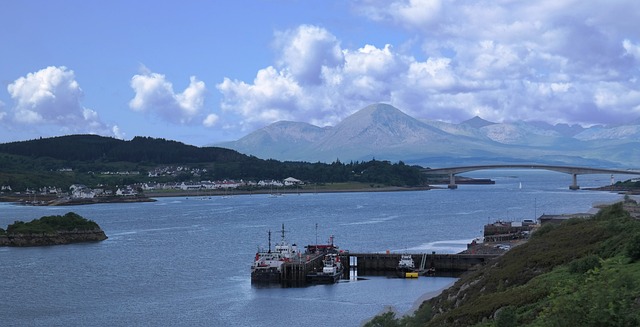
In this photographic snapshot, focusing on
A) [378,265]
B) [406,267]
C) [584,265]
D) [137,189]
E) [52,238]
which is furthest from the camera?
[137,189]

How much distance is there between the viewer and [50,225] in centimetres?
7381

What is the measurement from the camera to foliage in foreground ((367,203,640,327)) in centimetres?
1529

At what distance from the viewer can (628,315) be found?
15.4 meters

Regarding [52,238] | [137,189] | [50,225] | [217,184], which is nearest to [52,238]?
[52,238]

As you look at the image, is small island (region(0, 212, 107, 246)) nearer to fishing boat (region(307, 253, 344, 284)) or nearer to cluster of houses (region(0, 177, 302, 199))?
fishing boat (region(307, 253, 344, 284))

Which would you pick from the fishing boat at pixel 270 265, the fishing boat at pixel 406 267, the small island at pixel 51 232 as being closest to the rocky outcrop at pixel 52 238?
the small island at pixel 51 232

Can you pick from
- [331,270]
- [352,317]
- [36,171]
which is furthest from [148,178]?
[352,317]

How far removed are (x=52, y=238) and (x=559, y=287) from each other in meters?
57.9

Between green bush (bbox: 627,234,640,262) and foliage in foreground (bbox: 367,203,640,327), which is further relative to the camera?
green bush (bbox: 627,234,640,262)

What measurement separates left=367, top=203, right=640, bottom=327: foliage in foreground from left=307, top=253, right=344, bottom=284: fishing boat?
12.8 meters

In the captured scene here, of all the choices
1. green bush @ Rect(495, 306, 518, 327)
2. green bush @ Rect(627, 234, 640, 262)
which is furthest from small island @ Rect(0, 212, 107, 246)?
green bush @ Rect(495, 306, 518, 327)

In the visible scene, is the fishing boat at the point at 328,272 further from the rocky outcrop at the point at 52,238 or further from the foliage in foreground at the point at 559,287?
the rocky outcrop at the point at 52,238

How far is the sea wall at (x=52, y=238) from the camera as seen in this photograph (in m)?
70.6

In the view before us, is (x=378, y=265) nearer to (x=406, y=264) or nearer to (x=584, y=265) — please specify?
(x=406, y=264)
